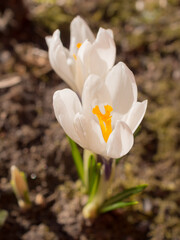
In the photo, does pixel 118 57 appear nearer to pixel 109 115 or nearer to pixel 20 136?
pixel 20 136

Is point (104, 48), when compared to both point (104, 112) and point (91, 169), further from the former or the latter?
point (91, 169)

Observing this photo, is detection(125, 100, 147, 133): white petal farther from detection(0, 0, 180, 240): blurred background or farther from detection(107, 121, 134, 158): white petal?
detection(0, 0, 180, 240): blurred background

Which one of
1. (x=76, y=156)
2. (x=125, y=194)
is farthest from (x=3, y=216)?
(x=125, y=194)

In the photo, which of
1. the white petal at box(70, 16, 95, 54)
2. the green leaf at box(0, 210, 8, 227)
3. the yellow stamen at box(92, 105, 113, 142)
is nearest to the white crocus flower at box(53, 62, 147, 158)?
the yellow stamen at box(92, 105, 113, 142)

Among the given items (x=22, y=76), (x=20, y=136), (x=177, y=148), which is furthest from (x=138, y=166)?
(x=22, y=76)

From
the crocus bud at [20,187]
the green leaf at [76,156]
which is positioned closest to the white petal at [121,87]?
the green leaf at [76,156]

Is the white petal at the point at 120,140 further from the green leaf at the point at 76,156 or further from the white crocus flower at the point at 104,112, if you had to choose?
the green leaf at the point at 76,156

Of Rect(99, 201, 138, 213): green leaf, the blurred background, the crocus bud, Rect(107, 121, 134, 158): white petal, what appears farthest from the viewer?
the blurred background
